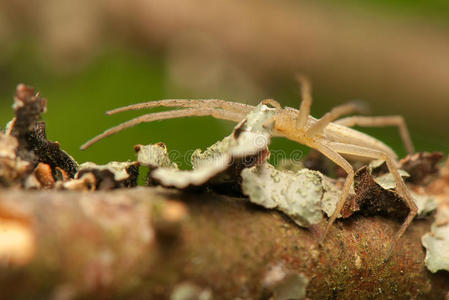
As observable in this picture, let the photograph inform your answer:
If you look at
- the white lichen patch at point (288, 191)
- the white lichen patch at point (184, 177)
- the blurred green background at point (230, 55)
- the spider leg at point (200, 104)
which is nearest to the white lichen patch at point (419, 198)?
the white lichen patch at point (288, 191)

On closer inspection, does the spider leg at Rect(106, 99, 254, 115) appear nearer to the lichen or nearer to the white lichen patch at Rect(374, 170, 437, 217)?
the white lichen patch at Rect(374, 170, 437, 217)

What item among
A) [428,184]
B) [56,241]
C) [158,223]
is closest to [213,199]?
[158,223]

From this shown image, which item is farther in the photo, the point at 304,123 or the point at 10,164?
the point at 304,123

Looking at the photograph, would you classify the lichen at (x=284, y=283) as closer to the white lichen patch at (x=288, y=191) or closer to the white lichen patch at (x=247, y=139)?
the white lichen patch at (x=288, y=191)

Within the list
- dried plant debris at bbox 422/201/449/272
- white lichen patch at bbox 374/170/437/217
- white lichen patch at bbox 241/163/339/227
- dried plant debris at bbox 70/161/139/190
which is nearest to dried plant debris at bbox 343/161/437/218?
white lichen patch at bbox 374/170/437/217

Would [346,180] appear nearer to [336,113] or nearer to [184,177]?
[336,113]

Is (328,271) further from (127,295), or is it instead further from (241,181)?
(127,295)

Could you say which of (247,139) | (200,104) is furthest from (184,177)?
A: (200,104)
